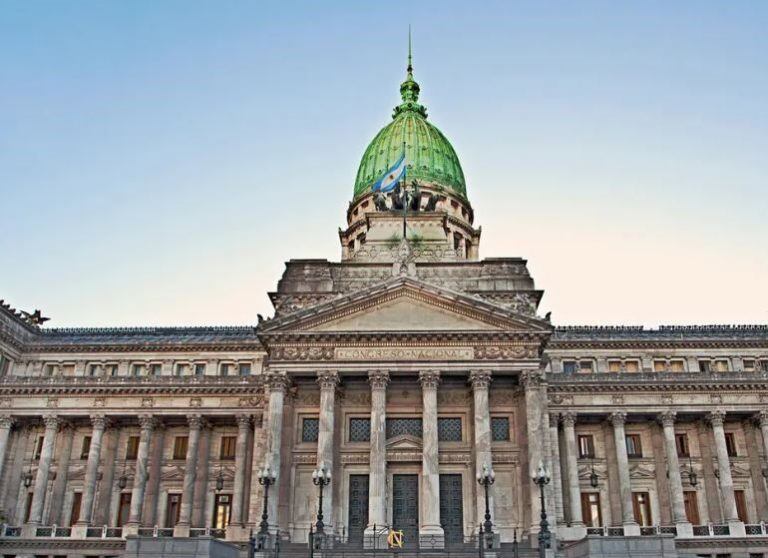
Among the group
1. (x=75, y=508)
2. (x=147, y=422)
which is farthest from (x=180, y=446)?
(x=75, y=508)

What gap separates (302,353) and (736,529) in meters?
32.1

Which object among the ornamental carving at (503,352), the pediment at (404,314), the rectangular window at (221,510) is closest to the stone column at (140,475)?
the rectangular window at (221,510)

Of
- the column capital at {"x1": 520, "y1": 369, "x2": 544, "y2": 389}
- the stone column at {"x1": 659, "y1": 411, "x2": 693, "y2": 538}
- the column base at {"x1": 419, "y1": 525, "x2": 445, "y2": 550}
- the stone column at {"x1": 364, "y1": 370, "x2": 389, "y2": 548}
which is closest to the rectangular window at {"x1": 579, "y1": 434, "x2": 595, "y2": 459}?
the stone column at {"x1": 659, "y1": 411, "x2": 693, "y2": 538}

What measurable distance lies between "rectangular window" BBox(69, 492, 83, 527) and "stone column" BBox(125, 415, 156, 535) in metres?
4.41

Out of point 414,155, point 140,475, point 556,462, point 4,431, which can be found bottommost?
point 140,475

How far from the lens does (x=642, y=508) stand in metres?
56.8

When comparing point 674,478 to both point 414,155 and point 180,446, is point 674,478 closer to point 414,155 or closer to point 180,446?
point 180,446

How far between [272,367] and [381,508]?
11265 millimetres

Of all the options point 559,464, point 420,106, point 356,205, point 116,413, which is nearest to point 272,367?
point 116,413

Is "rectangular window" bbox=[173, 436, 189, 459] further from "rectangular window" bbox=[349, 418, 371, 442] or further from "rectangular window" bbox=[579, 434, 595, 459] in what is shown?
"rectangular window" bbox=[579, 434, 595, 459]

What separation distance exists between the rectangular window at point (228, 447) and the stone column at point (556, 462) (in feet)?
78.5

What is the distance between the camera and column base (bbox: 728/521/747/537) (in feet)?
175

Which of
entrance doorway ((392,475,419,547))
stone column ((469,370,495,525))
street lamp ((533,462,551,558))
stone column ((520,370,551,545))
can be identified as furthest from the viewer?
entrance doorway ((392,475,419,547))

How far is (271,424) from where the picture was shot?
49375mm
